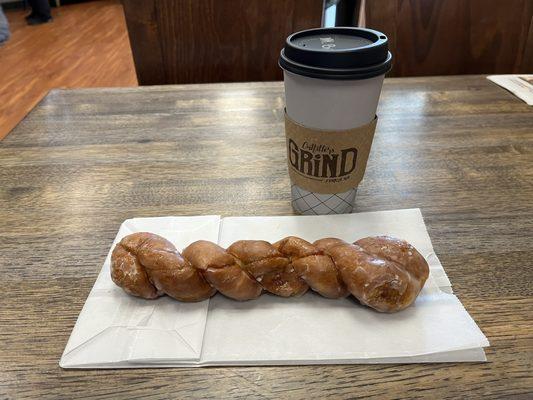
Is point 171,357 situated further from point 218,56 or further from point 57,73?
point 57,73

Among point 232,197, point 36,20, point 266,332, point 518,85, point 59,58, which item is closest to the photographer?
point 266,332

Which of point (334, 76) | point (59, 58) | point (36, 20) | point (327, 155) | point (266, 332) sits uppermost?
point (334, 76)

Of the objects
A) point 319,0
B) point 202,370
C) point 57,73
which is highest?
point 319,0

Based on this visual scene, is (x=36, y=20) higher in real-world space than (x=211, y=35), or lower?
lower

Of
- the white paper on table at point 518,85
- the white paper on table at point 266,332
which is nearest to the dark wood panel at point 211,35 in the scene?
the white paper on table at point 518,85

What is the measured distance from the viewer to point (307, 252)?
470mm

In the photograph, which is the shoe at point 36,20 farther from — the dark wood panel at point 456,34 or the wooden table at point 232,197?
the dark wood panel at point 456,34

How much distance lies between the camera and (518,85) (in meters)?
1.02

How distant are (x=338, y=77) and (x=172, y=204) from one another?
1.13ft

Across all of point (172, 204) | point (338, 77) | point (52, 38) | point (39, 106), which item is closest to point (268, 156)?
point (172, 204)

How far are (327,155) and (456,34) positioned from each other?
113cm

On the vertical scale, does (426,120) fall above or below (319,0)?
below

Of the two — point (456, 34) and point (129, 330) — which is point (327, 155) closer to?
point (129, 330)

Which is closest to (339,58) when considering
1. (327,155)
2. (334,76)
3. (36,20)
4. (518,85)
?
Answer: (334,76)
